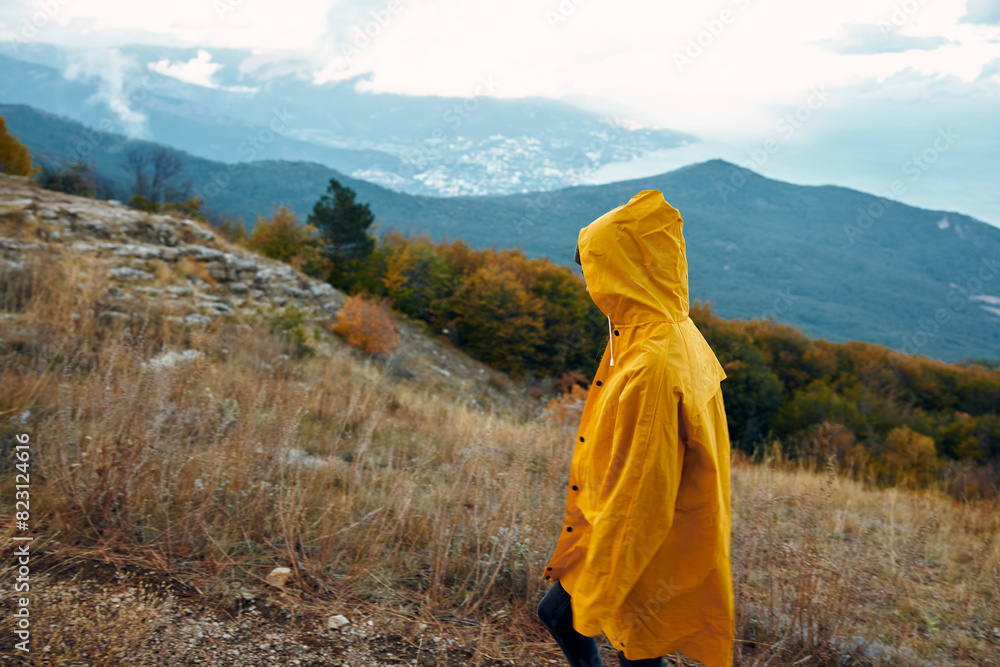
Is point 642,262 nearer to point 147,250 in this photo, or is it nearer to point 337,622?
point 337,622

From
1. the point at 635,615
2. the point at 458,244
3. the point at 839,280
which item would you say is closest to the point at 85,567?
the point at 635,615

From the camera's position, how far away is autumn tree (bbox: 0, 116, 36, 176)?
19.9m

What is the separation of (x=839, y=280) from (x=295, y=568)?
504 feet

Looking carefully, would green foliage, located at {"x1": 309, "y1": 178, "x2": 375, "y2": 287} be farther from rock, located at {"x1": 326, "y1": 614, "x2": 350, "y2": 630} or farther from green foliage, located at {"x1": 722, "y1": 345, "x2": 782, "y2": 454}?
rock, located at {"x1": 326, "y1": 614, "x2": 350, "y2": 630}

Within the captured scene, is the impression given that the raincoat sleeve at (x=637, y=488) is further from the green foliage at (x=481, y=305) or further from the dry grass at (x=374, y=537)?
the green foliage at (x=481, y=305)

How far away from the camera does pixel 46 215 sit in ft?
32.0

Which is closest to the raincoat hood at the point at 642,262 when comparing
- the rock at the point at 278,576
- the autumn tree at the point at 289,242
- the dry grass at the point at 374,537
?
the dry grass at the point at 374,537

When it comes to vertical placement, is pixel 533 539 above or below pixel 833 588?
below

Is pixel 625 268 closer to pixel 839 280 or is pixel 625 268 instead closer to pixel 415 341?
pixel 415 341

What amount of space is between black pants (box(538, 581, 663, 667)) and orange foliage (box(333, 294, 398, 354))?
43.4 feet

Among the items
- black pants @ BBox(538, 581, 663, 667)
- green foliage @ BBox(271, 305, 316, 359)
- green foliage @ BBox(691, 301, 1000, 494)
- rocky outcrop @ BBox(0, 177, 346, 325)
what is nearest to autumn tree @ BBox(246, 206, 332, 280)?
rocky outcrop @ BBox(0, 177, 346, 325)

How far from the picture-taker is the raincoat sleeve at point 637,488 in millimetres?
1291

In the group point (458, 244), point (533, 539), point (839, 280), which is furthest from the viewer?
point (839, 280)

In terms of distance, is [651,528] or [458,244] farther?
[458,244]
